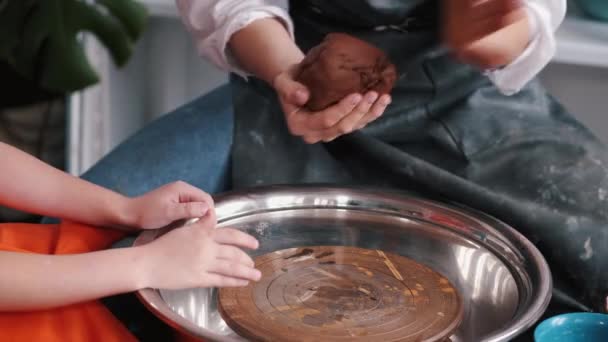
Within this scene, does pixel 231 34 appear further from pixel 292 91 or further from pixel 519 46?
pixel 519 46

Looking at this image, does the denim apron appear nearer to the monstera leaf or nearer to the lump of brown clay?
the lump of brown clay

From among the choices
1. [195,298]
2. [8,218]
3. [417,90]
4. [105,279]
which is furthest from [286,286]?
[8,218]

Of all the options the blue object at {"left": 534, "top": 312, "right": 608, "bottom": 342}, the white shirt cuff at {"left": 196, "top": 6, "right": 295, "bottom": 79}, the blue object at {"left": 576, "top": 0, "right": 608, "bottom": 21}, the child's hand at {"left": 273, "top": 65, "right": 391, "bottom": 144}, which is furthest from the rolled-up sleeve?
the blue object at {"left": 576, "top": 0, "right": 608, "bottom": 21}

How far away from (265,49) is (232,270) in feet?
1.11

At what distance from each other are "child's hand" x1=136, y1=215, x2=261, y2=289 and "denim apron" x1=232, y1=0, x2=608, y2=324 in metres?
0.25

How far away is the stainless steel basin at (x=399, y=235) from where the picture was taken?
967mm

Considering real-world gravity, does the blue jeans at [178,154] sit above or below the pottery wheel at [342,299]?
above

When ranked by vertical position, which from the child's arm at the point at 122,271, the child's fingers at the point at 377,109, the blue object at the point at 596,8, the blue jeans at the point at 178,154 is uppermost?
the child's fingers at the point at 377,109

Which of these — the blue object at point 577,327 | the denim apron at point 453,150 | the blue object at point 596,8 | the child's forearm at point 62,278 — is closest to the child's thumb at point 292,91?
the denim apron at point 453,150

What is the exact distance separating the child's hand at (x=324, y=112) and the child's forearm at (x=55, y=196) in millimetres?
218

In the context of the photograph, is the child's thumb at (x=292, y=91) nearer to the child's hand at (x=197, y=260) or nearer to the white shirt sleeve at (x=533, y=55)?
the child's hand at (x=197, y=260)

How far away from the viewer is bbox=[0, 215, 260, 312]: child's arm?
830 millimetres

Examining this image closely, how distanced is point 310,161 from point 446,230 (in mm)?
221

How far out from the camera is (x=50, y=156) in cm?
189
